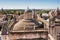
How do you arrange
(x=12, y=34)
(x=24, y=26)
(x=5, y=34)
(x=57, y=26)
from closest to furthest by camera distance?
(x=12, y=34) < (x=24, y=26) < (x=5, y=34) < (x=57, y=26)

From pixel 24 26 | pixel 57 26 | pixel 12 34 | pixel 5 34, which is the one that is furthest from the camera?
pixel 57 26

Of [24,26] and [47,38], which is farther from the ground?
[24,26]

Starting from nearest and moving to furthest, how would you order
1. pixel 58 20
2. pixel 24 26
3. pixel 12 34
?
pixel 12 34 → pixel 24 26 → pixel 58 20

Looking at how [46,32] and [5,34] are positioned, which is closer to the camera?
[46,32]

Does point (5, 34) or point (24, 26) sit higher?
point (24, 26)

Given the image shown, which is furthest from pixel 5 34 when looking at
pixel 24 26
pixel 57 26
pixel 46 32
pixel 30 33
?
pixel 57 26

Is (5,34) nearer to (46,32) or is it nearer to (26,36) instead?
(26,36)

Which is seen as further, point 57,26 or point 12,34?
point 57,26

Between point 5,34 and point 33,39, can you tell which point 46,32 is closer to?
point 33,39

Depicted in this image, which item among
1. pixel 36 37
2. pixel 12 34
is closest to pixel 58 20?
pixel 36 37
